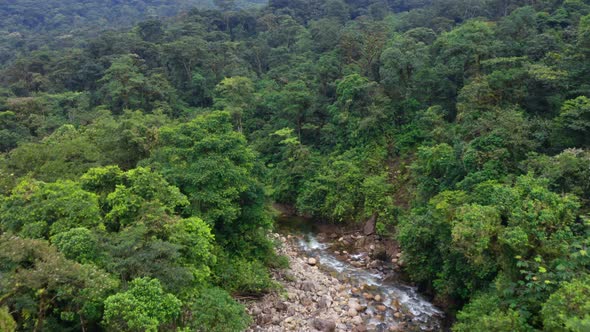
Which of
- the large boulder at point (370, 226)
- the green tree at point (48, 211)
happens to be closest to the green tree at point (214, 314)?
the green tree at point (48, 211)

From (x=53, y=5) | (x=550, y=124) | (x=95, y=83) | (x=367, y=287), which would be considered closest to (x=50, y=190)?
(x=367, y=287)

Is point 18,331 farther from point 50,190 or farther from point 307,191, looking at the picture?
point 307,191

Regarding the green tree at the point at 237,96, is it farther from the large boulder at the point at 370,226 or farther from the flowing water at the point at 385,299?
the flowing water at the point at 385,299

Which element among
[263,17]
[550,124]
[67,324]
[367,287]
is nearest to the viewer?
[67,324]

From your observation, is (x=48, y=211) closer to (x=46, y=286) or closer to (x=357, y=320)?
(x=46, y=286)

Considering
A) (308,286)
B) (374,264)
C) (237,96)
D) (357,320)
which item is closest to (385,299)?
(357,320)

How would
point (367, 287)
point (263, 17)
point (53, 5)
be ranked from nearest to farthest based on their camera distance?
point (367, 287), point (263, 17), point (53, 5)
